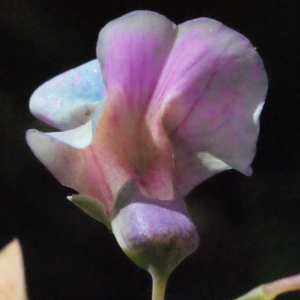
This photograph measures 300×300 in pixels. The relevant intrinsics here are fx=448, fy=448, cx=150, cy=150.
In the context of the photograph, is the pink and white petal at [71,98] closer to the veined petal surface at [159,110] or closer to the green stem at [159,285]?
the veined petal surface at [159,110]

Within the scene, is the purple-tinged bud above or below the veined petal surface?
below

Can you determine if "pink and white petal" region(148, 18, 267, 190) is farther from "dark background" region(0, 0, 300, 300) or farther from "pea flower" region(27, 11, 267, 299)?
"dark background" region(0, 0, 300, 300)

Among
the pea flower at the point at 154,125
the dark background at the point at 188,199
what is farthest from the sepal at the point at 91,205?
the dark background at the point at 188,199

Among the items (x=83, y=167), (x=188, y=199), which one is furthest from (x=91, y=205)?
(x=188, y=199)

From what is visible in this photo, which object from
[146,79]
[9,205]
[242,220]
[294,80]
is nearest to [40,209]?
[9,205]

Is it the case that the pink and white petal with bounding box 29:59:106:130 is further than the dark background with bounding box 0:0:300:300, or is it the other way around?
the dark background with bounding box 0:0:300:300

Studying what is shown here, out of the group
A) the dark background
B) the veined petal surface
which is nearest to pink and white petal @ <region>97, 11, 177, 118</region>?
the veined petal surface

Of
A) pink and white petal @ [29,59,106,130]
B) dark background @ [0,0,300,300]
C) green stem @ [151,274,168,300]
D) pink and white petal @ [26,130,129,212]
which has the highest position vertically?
pink and white petal @ [29,59,106,130]
